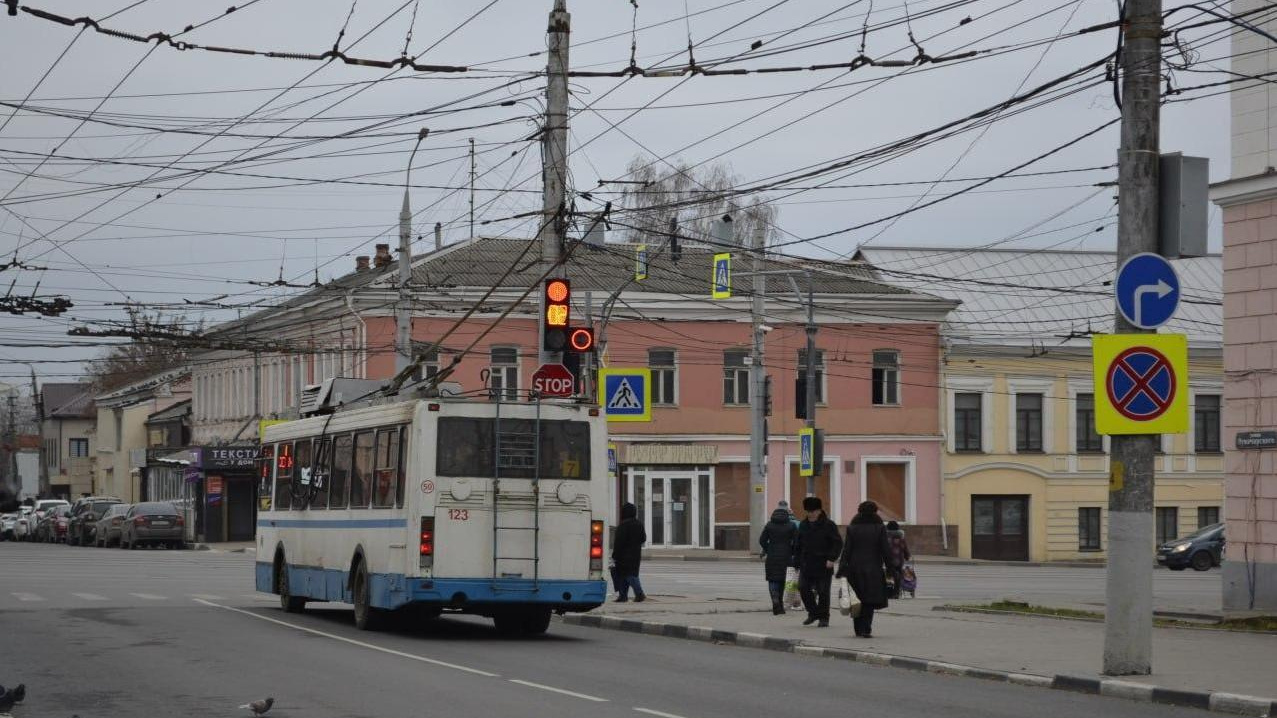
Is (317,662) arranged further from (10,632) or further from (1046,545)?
(1046,545)

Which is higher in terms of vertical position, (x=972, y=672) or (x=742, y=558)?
(x=972, y=672)

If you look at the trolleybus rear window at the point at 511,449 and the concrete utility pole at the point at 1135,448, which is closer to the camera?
the concrete utility pole at the point at 1135,448

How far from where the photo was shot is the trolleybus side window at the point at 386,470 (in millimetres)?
21358

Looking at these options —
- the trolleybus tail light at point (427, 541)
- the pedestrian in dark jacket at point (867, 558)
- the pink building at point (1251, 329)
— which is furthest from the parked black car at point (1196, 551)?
A: the trolleybus tail light at point (427, 541)

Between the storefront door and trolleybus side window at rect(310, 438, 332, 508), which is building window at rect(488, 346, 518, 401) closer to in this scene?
the storefront door

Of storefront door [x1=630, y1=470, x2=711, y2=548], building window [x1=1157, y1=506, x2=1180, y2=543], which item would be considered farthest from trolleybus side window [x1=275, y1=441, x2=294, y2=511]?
building window [x1=1157, y1=506, x2=1180, y2=543]

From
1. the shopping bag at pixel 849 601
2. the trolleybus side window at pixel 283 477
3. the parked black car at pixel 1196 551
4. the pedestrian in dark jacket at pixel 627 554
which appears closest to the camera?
the shopping bag at pixel 849 601

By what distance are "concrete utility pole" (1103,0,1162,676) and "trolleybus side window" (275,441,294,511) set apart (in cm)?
1387

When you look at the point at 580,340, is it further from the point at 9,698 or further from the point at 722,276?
the point at 722,276

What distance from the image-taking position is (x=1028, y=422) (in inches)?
2293

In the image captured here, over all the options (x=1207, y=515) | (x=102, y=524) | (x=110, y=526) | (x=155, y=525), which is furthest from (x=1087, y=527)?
(x=102, y=524)

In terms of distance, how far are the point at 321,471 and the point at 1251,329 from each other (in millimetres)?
13254

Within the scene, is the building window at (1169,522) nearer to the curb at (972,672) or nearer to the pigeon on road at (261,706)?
the curb at (972,672)

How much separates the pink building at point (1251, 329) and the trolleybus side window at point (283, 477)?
13.6 m
